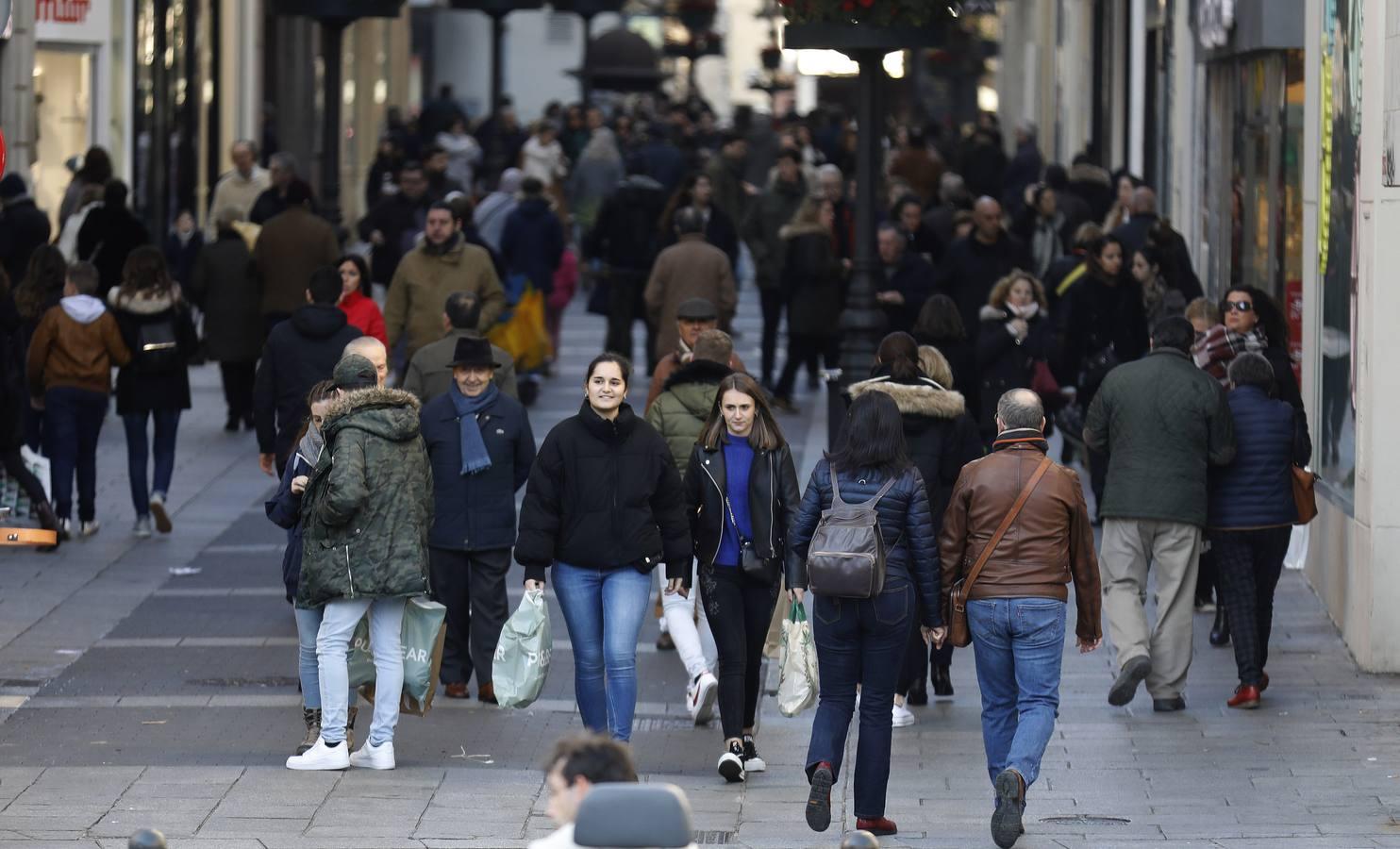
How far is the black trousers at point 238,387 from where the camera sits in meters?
18.9

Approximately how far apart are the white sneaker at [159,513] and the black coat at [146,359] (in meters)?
0.57

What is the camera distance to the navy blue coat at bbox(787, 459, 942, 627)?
8.72 metres

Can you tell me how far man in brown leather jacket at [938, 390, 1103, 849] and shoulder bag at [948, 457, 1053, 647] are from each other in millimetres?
16

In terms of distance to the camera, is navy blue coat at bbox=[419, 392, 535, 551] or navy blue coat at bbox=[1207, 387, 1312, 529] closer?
navy blue coat at bbox=[419, 392, 535, 551]

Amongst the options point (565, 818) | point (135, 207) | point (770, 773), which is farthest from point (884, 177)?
point (565, 818)

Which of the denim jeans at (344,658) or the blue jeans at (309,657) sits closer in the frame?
the denim jeans at (344,658)

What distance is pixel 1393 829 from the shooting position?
873cm

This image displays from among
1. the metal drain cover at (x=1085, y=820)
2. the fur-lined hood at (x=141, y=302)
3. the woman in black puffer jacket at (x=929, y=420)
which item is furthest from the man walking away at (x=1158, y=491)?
the fur-lined hood at (x=141, y=302)

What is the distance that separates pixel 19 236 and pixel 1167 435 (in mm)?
9866

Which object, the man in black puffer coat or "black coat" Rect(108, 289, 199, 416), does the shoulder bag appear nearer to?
the man in black puffer coat

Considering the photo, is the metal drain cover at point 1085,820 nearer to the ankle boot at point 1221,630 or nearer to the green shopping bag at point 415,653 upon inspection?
the green shopping bag at point 415,653

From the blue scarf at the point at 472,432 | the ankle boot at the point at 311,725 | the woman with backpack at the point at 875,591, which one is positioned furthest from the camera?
the blue scarf at the point at 472,432

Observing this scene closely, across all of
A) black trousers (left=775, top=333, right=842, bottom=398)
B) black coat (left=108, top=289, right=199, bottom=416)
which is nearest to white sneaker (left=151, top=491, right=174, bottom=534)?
black coat (left=108, top=289, right=199, bottom=416)

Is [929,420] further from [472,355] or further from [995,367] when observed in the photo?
[995,367]
